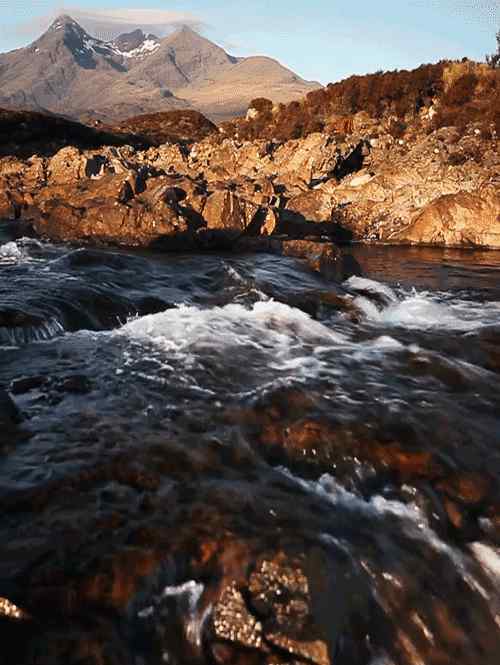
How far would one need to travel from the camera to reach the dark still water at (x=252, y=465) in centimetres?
298

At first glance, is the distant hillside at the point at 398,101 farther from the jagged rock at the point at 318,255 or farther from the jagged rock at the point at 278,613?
the jagged rock at the point at 278,613

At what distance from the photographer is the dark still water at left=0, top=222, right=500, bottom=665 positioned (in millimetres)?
2984

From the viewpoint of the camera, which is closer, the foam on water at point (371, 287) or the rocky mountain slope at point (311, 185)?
the foam on water at point (371, 287)

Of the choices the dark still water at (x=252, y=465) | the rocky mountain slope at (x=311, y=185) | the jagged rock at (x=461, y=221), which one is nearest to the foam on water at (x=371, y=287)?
the rocky mountain slope at (x=311, y=185)

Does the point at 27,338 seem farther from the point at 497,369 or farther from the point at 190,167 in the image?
the point at 190,167

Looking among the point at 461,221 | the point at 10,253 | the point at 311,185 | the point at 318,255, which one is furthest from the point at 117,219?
the point at 461,221

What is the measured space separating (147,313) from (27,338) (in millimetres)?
2311

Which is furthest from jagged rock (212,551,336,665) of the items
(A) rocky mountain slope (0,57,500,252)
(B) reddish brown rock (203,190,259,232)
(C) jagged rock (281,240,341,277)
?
(B) reddish brown rock (203,190,259,232)

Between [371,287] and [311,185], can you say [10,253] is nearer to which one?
[371,287]

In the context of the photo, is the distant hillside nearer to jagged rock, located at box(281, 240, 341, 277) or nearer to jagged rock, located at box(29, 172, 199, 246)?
jagged rock, located at box(281, 240, 341, 277)

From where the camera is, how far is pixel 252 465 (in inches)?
172

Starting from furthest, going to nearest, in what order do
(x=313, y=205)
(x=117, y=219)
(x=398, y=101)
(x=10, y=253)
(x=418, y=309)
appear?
(x=398, y=101), (x=313, y=205), (x=117, y=219), (x=10, y=253), (x=418, y=309)

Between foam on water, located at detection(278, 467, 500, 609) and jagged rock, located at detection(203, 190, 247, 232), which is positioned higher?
jagged rock, located at detection(203, 190, 247, 232)

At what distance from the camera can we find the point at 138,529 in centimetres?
343
